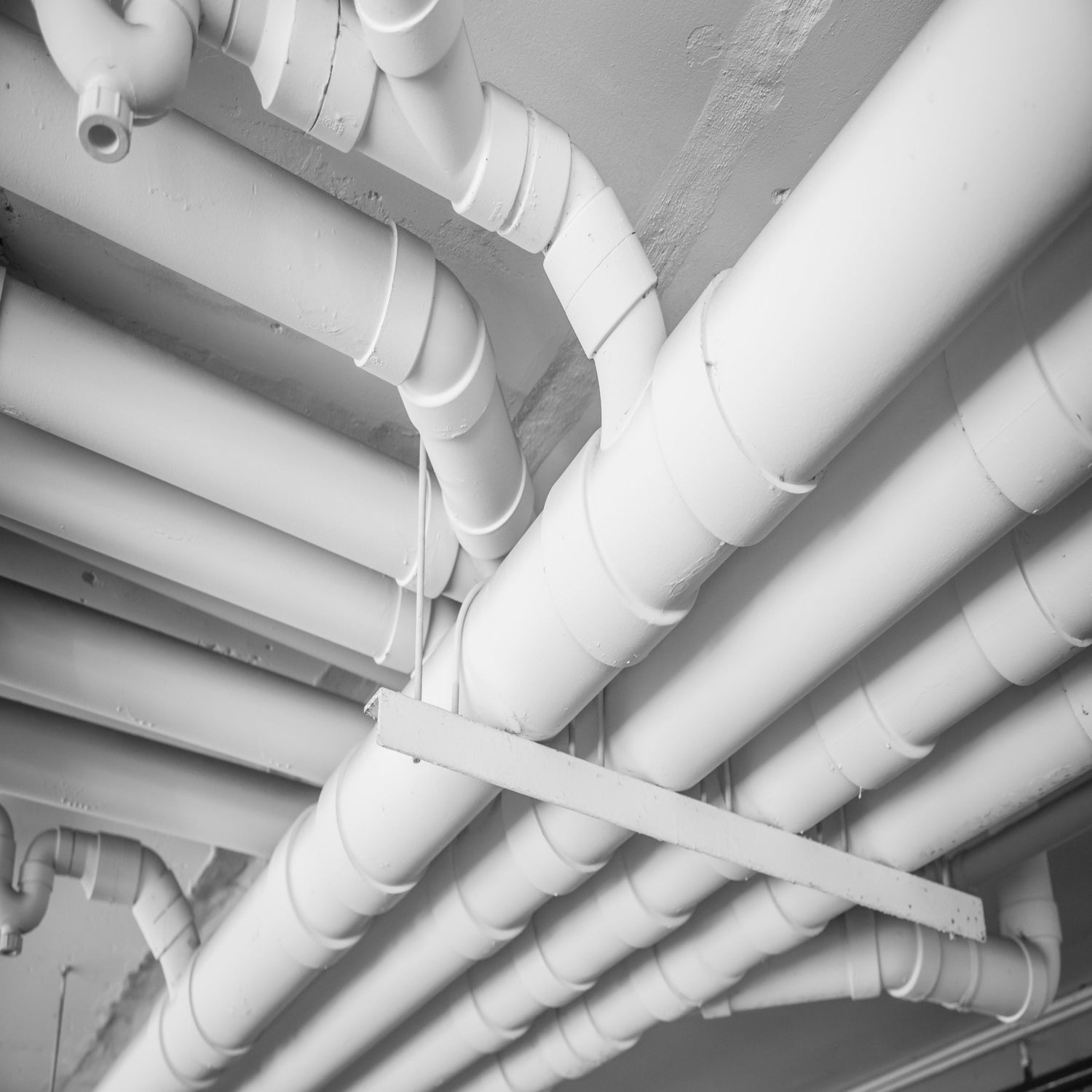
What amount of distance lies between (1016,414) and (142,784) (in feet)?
4.66

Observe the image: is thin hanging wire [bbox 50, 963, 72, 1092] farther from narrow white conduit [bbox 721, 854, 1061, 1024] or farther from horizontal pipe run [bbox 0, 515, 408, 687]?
narrow white conduit [bbox 721, 854, 1061, 1024]

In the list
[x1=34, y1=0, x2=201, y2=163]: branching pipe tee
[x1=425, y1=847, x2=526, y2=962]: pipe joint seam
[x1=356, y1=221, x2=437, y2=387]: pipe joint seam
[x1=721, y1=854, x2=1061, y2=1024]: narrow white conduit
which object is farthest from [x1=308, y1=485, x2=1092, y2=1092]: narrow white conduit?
Answer: [x1=34, y1=0, x2=201, y2=163]: branching pipe tee

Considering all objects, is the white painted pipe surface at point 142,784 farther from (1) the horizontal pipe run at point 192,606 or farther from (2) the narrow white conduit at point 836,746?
(2) the narrow white conduit at point 836,746

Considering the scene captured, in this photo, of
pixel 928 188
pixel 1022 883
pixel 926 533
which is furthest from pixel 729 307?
pixel 1022 883

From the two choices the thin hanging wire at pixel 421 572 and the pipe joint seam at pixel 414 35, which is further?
the thin hanging wire at pixel 421 572

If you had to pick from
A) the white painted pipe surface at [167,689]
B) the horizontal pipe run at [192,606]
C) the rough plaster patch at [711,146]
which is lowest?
the white painted pipe surface at [167,689]

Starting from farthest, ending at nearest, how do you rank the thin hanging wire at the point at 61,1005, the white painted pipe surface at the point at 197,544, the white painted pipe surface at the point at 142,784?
the thin hanging wire at the point at 61,1005 → the white painted pipe surface at the point at 142,784 → the white painted pipe surface at the point at 197,544

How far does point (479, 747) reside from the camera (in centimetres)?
118

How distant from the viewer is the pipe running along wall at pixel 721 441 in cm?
75

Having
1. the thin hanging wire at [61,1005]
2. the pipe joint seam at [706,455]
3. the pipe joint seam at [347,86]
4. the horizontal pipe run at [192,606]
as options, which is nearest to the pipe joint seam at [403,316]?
the pipe joint seam at [347,86]

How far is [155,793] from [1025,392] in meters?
1.43

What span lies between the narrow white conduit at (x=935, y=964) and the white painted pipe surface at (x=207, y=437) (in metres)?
0.98

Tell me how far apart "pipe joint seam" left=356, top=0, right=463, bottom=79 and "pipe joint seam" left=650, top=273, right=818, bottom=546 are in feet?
0.98

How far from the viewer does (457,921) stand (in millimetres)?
1748
